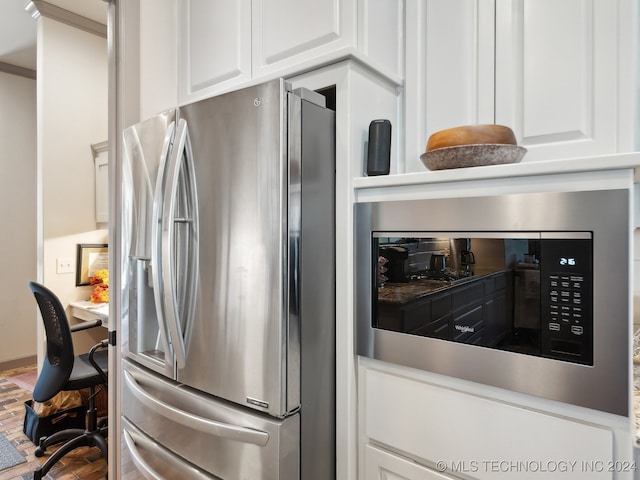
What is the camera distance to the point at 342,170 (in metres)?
1.12

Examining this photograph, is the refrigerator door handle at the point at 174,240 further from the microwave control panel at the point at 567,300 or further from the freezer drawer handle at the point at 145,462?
the microwave control panel at the point at 567,300

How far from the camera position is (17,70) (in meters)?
3.82

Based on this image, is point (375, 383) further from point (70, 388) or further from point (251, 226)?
point (70, 388)

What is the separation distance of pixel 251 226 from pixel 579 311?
0.80 m

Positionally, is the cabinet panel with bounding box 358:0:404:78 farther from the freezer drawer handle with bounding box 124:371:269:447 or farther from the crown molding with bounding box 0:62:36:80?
→ the crown molding with bounding box 0:62:36:80

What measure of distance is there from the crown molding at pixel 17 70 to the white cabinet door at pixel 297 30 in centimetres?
382

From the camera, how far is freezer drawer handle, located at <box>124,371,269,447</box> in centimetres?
102

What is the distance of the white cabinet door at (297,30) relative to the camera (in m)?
1.10

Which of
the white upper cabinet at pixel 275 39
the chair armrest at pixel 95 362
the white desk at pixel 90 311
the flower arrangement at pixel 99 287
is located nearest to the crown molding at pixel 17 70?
the flower arrangement at pixel 99 287

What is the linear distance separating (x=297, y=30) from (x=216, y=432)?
1.22 m

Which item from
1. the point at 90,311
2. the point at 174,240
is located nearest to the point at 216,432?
the point at 174,240

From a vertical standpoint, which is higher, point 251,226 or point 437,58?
point 437,58

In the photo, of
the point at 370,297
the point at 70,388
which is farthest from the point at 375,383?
the point at 70,388

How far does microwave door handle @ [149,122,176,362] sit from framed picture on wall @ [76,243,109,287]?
2.13 meters
